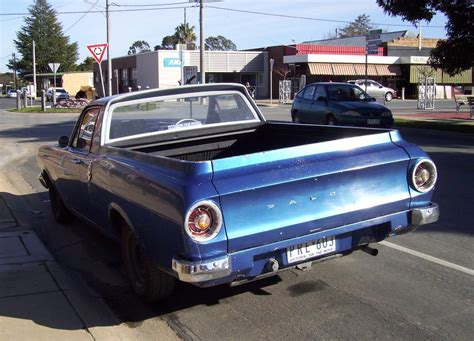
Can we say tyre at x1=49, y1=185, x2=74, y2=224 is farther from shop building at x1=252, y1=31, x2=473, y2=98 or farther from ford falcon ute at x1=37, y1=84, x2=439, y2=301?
shop building at x1=252, y1=31, x2=473, y2=98

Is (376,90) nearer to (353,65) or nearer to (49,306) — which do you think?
(353,65)

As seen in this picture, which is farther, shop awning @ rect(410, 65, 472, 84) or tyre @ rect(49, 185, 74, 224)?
shop awning @ rect(410, 65, 472, 84)

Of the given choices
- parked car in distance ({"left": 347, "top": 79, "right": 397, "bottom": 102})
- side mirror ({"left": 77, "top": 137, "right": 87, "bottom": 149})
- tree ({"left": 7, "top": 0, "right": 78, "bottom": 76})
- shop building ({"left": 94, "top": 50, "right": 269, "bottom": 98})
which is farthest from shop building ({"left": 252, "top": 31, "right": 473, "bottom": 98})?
tree ({"left": 7, "top": 0, "right": 78, "bottom": 76})

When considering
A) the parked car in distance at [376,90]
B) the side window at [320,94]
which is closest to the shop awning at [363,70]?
the parked car in distance at [376,90]

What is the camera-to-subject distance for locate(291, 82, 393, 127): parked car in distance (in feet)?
54.0

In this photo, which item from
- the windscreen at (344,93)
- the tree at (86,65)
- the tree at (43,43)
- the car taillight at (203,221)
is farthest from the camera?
the tree at (86,65)

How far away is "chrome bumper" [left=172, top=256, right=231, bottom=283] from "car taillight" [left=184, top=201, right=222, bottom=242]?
0.53ft

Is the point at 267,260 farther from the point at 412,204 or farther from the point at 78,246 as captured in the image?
the point at 78,246

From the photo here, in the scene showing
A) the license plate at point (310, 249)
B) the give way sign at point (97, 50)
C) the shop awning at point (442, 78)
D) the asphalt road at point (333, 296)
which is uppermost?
the shop awning at point (442, 78)

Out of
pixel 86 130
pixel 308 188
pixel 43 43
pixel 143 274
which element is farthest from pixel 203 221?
pixel 43 43

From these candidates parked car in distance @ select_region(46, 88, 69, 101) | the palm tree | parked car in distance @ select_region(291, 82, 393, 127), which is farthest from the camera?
the palm tree

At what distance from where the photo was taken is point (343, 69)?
52250 mm

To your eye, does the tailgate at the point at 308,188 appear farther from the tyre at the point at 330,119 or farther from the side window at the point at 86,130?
the tyre at the point at 330,119

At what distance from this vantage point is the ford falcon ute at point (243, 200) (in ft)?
11.9
